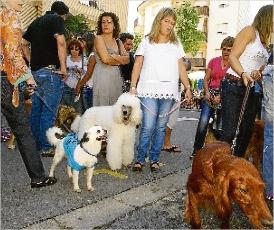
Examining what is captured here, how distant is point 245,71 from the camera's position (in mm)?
3555

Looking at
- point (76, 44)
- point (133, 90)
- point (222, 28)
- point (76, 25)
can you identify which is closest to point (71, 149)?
point (133, 90)

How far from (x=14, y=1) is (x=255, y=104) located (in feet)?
7.86

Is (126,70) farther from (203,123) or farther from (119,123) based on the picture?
(203,123)

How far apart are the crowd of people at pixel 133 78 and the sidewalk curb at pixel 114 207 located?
59 cm

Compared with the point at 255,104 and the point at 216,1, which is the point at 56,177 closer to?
the point at 255,104

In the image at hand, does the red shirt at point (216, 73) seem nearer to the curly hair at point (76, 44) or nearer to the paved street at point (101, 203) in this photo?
the paved street at point (101, 203)

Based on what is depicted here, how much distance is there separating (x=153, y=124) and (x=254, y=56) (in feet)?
4.66

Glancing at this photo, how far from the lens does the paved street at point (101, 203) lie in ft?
9.63

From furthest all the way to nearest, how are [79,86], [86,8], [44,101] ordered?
[86,8] < [79,86] < [44,101]

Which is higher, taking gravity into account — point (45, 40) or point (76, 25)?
point (76, 25)

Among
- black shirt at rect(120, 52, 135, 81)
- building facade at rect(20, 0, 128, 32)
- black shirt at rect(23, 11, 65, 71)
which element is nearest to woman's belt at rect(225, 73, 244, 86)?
black shirt at rect(120, 52, 135, 81)

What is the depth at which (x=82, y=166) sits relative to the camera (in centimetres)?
379

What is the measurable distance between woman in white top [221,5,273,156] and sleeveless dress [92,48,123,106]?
1.62 meters

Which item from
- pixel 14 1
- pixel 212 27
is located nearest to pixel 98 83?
pixel 14 1
